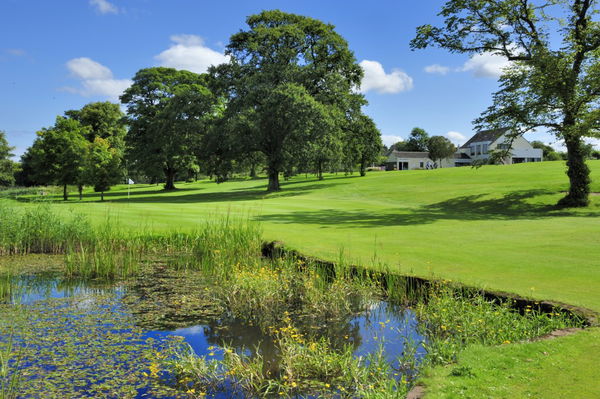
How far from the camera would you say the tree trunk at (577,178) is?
28.5m

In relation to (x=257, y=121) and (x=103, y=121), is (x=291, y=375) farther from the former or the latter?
(x=103, y=121)

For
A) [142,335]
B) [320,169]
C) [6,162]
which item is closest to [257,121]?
[320,169]

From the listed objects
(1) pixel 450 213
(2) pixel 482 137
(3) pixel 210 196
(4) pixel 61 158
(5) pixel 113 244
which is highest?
(2) pixel 482 137

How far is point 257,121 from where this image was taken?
42281mm

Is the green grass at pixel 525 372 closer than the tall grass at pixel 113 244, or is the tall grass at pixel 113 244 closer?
the green grass at pixel 525 372

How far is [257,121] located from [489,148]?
79151 millimetres

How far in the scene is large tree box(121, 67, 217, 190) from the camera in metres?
50.4

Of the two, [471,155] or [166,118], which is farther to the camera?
[471,155]

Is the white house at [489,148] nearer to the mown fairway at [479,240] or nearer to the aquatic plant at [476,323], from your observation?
the mown fairway at [479,240]

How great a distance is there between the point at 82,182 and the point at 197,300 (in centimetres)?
4714

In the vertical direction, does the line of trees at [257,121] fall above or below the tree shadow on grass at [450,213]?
above

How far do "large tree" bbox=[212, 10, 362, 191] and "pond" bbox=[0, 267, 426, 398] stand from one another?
32.1m

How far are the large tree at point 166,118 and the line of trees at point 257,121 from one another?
0.15 m

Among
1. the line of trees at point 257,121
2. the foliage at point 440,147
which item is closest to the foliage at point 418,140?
the foliage at point 440,147
